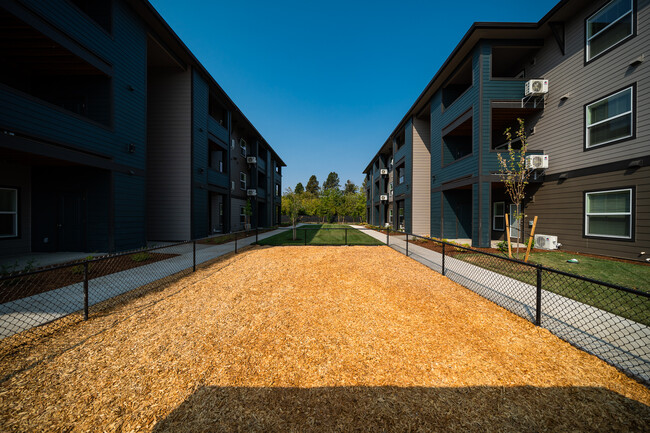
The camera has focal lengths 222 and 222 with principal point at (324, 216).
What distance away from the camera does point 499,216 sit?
13.4 meters

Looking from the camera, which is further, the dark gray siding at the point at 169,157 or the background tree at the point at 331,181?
the background tree at the point at 331,181

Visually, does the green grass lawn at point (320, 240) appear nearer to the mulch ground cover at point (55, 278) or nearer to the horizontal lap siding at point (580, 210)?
the mulch ground cover at point (55, 278)

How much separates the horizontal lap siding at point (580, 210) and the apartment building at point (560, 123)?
0.03m

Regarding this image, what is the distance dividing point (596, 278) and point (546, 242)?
4759 mm

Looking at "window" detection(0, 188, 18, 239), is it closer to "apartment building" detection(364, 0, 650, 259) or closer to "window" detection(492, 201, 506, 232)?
"apartment building" detection(364, 0, 650, 259)

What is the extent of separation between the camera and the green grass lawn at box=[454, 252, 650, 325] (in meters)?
4.40

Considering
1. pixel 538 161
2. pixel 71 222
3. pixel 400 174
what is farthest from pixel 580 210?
pixel 71 222

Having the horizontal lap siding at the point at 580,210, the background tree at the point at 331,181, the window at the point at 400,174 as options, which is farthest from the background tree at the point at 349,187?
the horizontal lap siding at the point at 580,210

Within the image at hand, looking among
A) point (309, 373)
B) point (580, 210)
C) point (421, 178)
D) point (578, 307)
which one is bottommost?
point (309, 373)

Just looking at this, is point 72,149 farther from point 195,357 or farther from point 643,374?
point 643,374

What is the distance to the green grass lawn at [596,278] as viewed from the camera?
4402 millimetres

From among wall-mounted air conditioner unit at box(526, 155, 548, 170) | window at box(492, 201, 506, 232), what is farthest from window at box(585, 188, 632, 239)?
window at box(492, 201, 506, 232)

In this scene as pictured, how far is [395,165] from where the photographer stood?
20859 millimetres

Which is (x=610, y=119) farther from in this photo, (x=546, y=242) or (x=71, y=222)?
(x=71, y=222)
